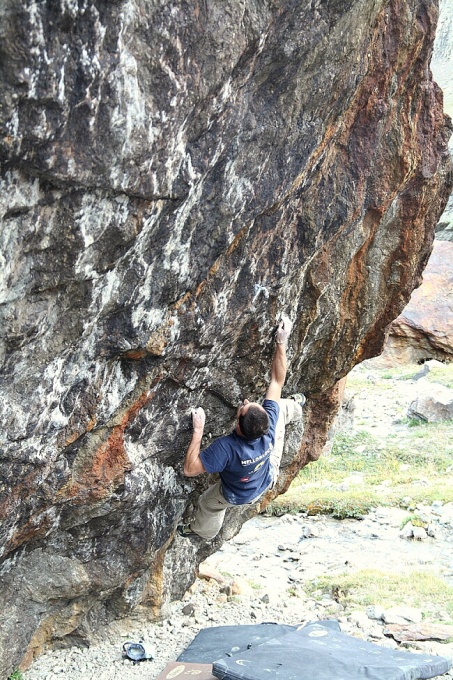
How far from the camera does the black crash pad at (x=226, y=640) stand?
6535 mm

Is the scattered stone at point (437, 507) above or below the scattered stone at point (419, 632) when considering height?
above

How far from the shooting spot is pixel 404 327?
21734 mm

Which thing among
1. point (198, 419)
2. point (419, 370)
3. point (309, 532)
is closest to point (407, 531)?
point (309, 532)

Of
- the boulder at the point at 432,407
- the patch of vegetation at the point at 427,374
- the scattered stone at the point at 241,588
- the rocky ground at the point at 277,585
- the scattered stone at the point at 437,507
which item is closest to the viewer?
the rocky ground at the point at 277,585

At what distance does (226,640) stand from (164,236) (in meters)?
4.25

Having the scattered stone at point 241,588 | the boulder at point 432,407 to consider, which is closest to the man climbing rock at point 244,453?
the scattered stone at point 241,588

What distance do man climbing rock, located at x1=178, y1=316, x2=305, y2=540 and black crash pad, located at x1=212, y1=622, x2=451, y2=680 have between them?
1.24 meters

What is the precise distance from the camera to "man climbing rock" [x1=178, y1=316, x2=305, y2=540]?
5906mm

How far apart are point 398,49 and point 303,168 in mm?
1396

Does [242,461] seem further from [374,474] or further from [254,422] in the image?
Result: [374,474]

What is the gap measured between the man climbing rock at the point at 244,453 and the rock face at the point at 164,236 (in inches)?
6.8

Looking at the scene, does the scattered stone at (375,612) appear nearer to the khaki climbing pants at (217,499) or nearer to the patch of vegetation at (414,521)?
the khaki climbing pants at (217,499)

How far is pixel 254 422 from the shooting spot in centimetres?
582

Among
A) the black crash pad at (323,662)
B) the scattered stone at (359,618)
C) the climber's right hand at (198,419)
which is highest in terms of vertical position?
the climber's right hand at (198,419)
